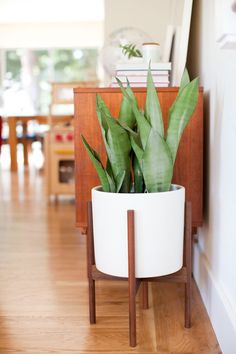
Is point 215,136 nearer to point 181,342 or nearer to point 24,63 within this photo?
point 181,342

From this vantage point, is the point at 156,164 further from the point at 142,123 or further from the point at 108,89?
the point at 108,89

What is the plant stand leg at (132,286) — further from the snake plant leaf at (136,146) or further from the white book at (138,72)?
the white book at (138,72)

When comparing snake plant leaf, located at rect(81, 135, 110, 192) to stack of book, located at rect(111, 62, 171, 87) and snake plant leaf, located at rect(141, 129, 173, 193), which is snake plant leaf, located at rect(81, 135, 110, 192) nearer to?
snake plant leaf, located at rect(141, 129, 173, 193)

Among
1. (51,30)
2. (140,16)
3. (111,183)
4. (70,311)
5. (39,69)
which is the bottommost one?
(70,311)

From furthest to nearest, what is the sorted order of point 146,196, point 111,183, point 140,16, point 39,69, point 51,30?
point 39,69, point 51,30, point 140,16, point 111,183, point 146,196

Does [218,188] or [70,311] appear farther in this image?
[70,311]

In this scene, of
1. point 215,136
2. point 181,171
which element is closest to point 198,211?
point 181,171

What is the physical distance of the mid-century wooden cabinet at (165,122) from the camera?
1.63m

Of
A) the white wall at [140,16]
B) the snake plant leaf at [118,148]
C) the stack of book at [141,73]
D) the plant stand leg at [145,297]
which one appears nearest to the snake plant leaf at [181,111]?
the snake plant leaf at [118,148]

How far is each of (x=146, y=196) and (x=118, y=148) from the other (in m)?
0.17

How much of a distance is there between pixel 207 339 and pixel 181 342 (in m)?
0.08

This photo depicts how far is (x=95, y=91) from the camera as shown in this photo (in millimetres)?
1625

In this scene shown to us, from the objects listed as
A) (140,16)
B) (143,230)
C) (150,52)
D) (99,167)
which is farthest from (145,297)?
(140,16)

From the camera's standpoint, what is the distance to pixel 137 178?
1.47 m
